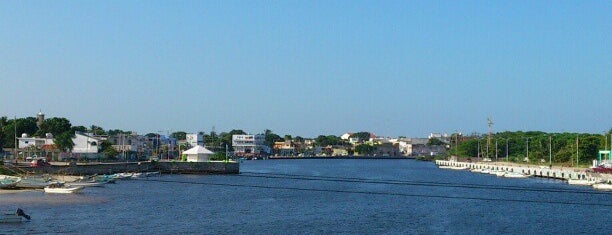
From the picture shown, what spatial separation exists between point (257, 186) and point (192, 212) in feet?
90.9

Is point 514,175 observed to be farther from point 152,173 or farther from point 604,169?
point 152,173

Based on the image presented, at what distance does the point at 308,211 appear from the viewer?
5000 centimetres

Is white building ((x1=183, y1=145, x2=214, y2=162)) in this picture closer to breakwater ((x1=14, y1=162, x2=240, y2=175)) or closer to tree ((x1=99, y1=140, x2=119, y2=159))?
breakwater ((x1=14, y1=162, x2=240, y2=175))

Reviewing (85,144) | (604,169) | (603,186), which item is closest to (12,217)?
(603,186)

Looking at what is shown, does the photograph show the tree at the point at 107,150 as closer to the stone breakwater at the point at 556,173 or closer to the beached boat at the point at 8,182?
the stone breakwater at the point at 556,173

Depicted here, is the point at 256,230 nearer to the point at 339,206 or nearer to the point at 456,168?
the point at 339,206

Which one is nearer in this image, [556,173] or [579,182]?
[579,182]

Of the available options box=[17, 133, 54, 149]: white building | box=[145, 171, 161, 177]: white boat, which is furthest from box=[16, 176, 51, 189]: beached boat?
box=[17, 133, 54, 149]: white building

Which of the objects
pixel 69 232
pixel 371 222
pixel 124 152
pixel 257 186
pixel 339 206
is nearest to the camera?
pixel 69 232

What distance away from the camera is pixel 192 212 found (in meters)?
48.6

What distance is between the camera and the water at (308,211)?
133 feet

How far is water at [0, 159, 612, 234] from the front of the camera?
4056 cm

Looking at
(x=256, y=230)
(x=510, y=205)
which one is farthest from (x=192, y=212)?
(x=510, y=205)

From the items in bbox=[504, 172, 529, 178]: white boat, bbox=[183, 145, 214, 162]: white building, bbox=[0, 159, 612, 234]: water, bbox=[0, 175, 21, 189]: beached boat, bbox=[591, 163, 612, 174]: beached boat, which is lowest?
bbox=[0, 159, 612, 234]: water
